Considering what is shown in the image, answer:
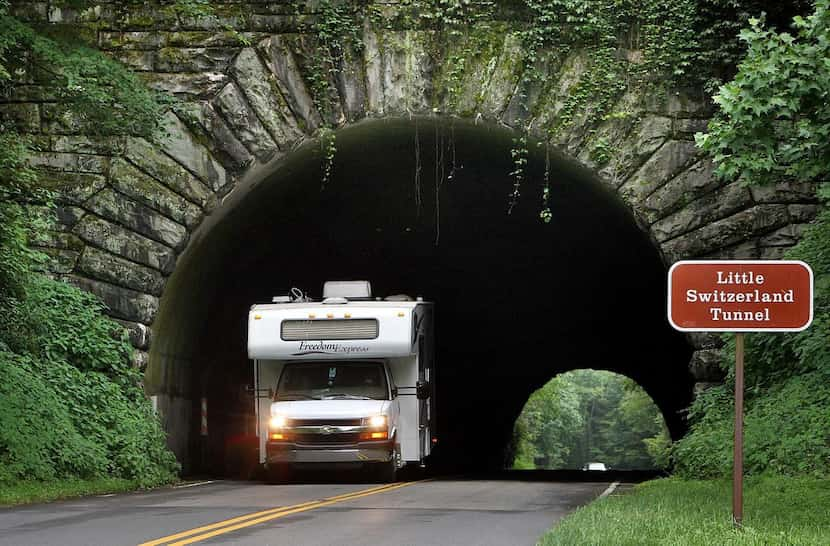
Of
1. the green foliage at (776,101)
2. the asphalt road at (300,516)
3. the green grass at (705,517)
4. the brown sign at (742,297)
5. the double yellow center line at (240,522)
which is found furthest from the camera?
the green foliage at (776,101)

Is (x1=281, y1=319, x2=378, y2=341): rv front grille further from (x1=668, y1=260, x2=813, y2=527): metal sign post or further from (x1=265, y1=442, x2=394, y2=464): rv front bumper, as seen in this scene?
(x1=668, y1=260, x2=813, y2=527): metal sign post

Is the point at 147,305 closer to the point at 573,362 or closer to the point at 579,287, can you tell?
the point at 579,287

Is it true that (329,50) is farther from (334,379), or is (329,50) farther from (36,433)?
(36,433)

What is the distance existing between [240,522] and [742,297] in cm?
517

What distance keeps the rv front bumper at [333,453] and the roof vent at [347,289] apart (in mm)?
2947

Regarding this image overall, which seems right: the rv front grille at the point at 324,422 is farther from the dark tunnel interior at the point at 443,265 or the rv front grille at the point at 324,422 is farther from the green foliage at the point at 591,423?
the green foliage at the point at 591,423

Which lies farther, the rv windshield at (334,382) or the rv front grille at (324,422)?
the rv windshield at (334,382)

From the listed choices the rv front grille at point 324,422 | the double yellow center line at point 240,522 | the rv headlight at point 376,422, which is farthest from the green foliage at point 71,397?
the double yellow center line at point 240,522

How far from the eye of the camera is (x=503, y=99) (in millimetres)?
20141

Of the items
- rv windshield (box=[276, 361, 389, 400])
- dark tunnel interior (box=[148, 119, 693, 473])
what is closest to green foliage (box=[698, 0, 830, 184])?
dark tunnel interior (box=[148, 119, 693, 473])

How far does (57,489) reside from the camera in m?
16.2

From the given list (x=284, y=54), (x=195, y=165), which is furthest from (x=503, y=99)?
(x=195, y=165)

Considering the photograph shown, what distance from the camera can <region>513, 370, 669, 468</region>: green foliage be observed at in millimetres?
86812

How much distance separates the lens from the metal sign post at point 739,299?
34.9ft
